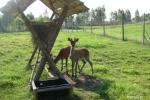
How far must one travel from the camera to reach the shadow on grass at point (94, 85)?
33.0 ft

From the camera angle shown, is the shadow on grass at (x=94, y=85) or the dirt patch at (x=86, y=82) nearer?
the shadow on grass at (x=94, y=85)

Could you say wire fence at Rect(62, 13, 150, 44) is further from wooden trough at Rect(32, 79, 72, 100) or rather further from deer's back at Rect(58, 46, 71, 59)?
wooden trough at Rect(32, 79, 72, 100)

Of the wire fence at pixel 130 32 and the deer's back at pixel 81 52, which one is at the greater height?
the deer's back at pixel 81 52

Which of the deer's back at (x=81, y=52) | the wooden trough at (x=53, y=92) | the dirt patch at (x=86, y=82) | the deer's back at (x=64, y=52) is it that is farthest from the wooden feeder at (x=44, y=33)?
the deer's back at (x=64, y=52)

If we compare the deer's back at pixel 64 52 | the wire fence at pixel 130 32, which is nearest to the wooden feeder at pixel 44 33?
the deer's back at pixel 64 52

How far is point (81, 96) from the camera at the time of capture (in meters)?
9.84

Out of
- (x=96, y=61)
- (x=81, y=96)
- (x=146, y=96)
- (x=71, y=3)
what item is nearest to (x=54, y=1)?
(x=71, y=3)

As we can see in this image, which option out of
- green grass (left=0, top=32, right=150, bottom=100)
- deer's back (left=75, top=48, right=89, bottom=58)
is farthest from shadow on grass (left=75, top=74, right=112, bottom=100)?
deer's back (left=75, top=48, right=89, bottom=58)

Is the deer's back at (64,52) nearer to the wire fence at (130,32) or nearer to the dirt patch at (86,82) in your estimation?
the dirt patch at (86,82)

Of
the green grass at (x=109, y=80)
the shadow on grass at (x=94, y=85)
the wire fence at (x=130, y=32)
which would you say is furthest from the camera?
the wire fence at (x=130, y=32)

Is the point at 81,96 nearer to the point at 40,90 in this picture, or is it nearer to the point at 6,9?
the point at 40,90

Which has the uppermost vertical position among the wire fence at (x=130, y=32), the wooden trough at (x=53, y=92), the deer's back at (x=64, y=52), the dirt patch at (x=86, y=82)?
the deer's back at (x=64, y=52)

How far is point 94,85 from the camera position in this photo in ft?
37.6

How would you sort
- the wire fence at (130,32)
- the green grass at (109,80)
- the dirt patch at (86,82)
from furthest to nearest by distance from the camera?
the wire fence at (130,32) < the dirt patch at (86,82) < the green grass at (109,80)
